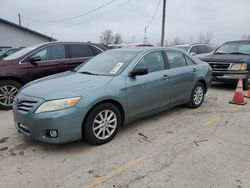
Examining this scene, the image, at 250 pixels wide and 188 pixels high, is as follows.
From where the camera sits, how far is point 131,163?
10.1ft

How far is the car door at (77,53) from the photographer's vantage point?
6.58 m

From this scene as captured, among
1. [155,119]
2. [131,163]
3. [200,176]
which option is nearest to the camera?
[200,176]

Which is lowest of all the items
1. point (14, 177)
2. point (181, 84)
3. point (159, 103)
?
point (14, 177)

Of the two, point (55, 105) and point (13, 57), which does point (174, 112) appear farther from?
point (13, 57)

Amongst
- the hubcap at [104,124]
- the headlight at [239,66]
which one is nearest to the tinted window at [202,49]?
the headlight at [239,66]

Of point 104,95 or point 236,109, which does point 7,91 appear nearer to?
point 104,95

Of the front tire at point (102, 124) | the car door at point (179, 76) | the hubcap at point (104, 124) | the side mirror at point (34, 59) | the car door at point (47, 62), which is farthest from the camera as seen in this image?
the car door at point (47, 62)

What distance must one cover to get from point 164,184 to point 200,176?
49cm

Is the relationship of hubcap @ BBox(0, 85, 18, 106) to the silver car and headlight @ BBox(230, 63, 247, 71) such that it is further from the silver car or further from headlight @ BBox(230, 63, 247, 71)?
the silver car

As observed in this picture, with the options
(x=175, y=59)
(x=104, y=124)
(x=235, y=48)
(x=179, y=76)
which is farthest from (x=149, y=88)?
(x=235, y=48)

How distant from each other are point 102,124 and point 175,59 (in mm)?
2369

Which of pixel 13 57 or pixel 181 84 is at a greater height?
pixel 13 57

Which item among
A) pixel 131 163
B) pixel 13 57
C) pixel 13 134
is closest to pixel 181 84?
pixel 131 163

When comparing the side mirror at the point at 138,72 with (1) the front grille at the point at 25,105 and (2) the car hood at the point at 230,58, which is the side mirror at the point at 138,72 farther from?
(2) the car hood at the point at 230,58
